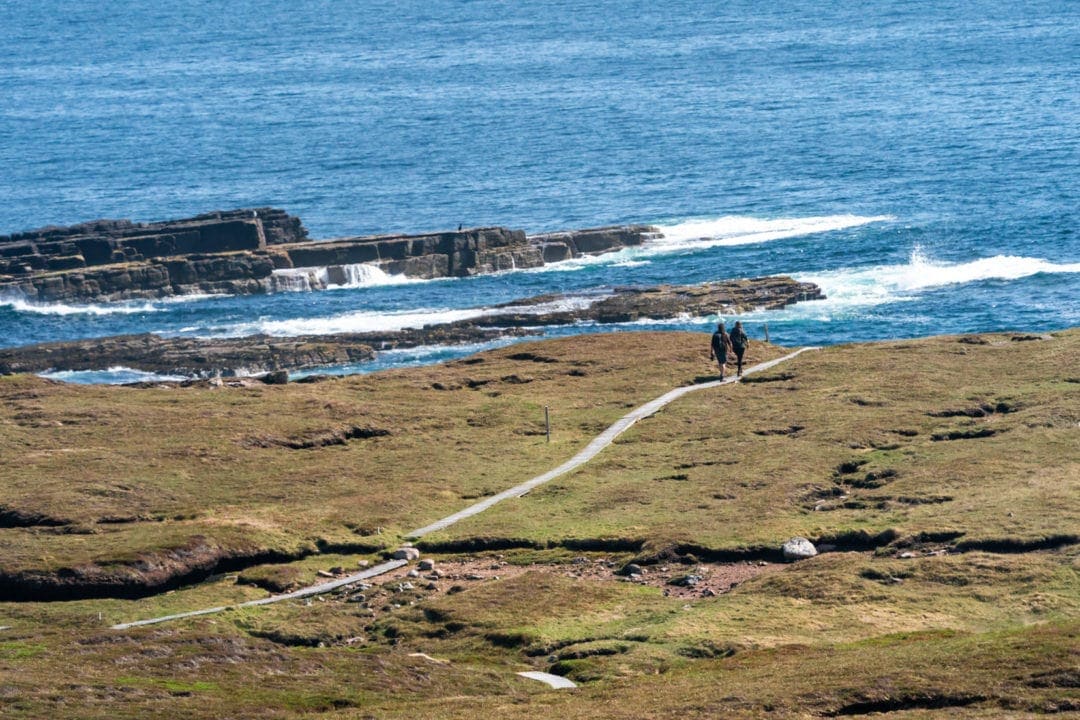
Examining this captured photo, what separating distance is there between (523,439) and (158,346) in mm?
43119

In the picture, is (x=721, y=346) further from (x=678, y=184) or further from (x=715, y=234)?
(x=678, y=184)

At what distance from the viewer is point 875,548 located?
136ft

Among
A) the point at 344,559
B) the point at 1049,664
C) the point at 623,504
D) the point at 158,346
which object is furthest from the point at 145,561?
the point at 158,346

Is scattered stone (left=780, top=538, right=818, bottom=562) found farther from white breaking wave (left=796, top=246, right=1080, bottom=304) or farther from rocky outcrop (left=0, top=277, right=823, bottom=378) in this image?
white breaking wave (left=796, top=246, right=1080, bottom=304)

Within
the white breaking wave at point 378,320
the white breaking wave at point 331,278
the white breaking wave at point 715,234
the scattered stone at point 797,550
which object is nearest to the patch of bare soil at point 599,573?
the scattered stone at point 797,550

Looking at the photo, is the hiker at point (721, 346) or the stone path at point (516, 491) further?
the hiker at point (721, 346)

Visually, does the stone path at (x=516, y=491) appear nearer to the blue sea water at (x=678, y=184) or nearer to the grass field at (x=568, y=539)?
the grass field at (x=568, y=539)

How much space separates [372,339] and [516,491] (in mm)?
43749

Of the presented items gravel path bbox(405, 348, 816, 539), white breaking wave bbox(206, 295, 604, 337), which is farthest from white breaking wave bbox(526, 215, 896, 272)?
gravel path bbox(405, 348, 816, 539)

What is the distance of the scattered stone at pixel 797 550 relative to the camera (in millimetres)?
41406

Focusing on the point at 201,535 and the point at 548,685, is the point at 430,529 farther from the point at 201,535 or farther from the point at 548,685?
the point at 548,685

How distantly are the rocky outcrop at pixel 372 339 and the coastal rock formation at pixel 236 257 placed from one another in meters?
16.4

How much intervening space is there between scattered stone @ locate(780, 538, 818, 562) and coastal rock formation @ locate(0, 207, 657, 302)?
73.5m

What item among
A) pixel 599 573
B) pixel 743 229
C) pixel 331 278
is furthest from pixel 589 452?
pixel 743 229
